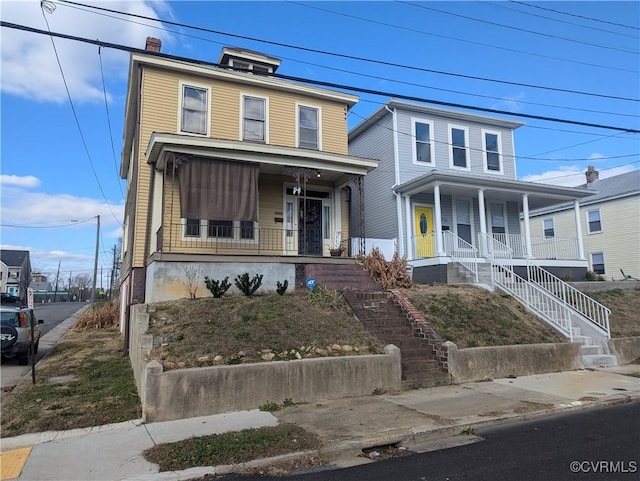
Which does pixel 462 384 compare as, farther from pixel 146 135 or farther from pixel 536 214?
pixel 536 214

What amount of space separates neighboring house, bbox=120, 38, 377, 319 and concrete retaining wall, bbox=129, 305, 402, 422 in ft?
15.4

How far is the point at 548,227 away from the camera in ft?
101

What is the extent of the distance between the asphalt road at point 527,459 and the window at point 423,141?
1449 centimetres

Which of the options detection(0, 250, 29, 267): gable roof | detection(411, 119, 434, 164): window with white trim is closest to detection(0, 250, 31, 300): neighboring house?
detection(0, 250, 29, 267): gable roof

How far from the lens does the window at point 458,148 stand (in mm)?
20219

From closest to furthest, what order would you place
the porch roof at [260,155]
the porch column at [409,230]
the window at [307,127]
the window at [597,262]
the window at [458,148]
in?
1. the porch roof at [260,155]
2. the window at [307,127]
3. the porch column at [409,230]
4. the window at [458,148]
5. the window at [597,262]

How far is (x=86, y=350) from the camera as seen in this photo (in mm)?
13500

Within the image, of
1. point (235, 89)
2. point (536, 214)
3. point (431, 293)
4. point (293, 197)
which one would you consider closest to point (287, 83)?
point (235, 89)

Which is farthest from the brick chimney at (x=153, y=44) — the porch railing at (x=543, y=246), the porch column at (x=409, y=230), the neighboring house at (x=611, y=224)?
the neighboring house at (x=611, y=224)

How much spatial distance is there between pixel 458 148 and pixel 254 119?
9.67 metres

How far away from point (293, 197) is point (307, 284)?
177 inches

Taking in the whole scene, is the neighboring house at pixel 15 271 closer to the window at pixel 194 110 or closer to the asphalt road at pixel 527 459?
the window at pixel 194 110

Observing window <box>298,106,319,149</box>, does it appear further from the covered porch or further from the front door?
the covered porch

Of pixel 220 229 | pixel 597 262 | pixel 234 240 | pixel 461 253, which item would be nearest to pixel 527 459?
pixel 234 240
